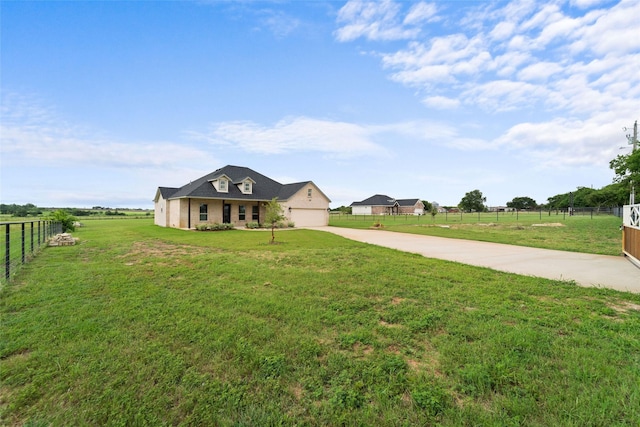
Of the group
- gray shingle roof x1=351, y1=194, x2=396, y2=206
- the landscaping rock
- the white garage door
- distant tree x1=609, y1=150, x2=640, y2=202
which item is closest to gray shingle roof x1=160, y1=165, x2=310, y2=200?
the white garage door

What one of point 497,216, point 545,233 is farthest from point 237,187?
point 497,216

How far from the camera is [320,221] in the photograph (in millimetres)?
29281

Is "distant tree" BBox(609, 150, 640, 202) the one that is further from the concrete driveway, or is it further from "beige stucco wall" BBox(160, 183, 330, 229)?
"beige stucco wall" BBox(160, 183, 330, 229)

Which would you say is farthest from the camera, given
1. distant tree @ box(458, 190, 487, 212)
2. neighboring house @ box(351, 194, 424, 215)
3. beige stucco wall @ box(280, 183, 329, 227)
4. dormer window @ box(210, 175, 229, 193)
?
neighboring house @ box(351, 194, 424, 215)

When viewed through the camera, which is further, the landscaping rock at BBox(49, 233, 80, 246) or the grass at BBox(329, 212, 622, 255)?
the landscaping rock at BBox(49, 233, 80, 246)

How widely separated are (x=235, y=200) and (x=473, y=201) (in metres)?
61.6

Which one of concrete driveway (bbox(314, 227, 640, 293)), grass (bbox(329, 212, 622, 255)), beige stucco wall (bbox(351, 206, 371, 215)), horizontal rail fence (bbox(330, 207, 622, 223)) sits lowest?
concrete driveway (bbox(314, 227, 640, 293))

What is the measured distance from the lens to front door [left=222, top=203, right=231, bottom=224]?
984 inches

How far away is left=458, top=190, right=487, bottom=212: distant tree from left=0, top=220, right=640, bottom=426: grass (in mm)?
68983

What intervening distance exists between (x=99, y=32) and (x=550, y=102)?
71.9 feet

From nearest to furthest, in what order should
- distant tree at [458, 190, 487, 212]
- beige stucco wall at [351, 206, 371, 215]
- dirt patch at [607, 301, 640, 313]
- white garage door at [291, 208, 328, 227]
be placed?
dirt patch at [607, 301, 640, 313] < white garage door at [291, 208, 328, 227] < distant tree at [458, 190, 487, 212] < beige stucco wall at [351, 206, 371, 215]

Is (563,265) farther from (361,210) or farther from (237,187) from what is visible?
(361,210)

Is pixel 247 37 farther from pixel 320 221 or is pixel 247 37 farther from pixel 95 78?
pixel 320 221

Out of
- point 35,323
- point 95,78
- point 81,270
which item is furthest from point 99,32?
point 35,323
